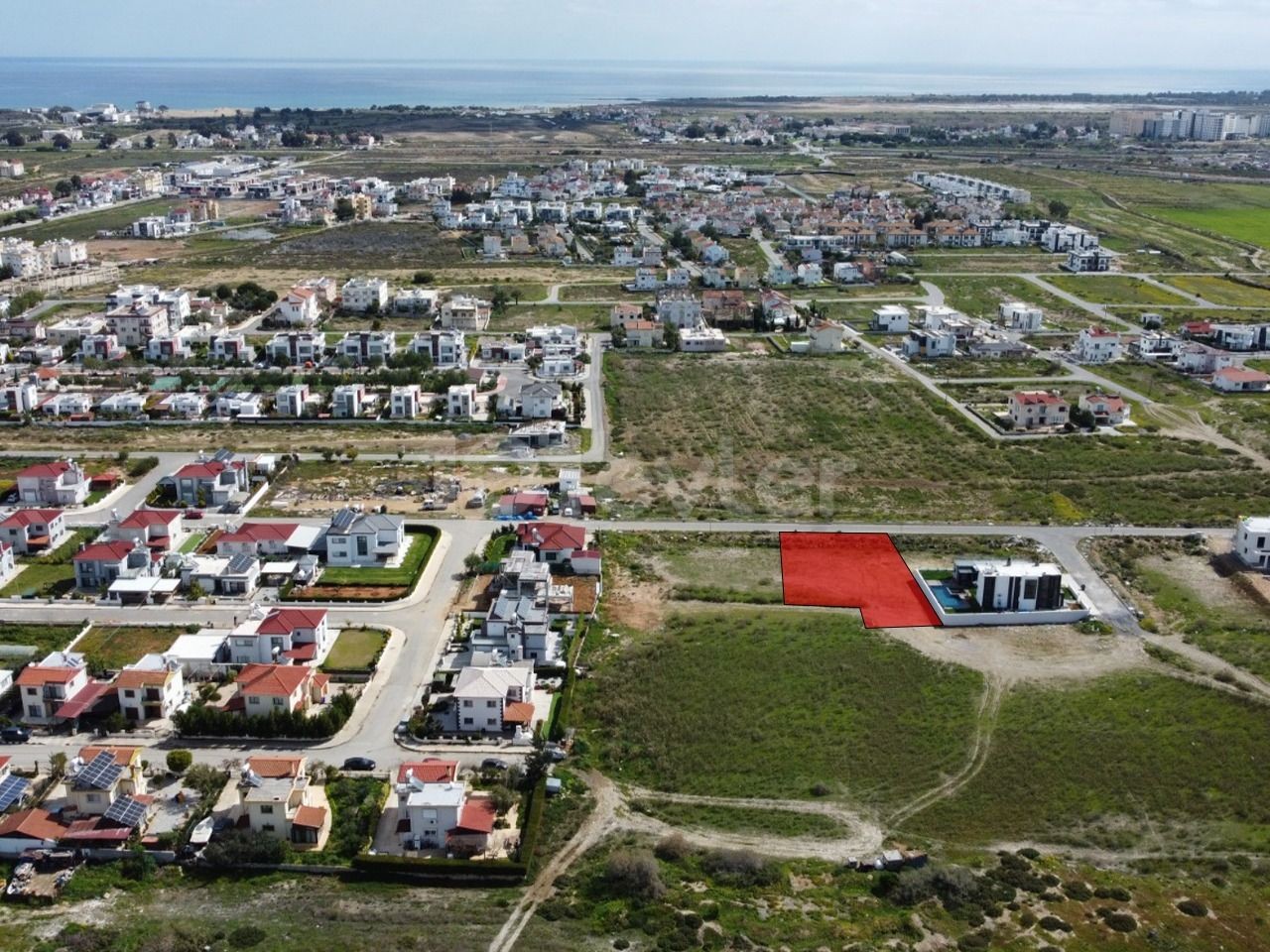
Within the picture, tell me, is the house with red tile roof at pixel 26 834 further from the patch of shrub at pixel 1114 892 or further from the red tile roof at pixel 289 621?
the patch of shrub at pixel 1114 892

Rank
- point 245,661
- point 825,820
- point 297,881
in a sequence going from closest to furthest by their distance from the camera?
point 297,881, point 825,820, point 245,661

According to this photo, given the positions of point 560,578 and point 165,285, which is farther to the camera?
point 165,285

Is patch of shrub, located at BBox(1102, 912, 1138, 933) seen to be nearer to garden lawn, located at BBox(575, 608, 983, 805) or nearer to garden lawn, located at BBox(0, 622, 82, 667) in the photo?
garden lawn, located at BBox(575, 608, 983, 805)

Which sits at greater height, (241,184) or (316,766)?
(241,184)

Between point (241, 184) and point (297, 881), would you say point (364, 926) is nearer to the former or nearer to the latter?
point (297, 881)

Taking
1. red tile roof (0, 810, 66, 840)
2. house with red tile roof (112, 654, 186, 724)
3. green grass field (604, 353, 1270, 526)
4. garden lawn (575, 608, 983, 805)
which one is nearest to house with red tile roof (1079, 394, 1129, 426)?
green grass field (604, 353, 1270, 526)

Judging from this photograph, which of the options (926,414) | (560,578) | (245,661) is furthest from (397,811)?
(926,414)
